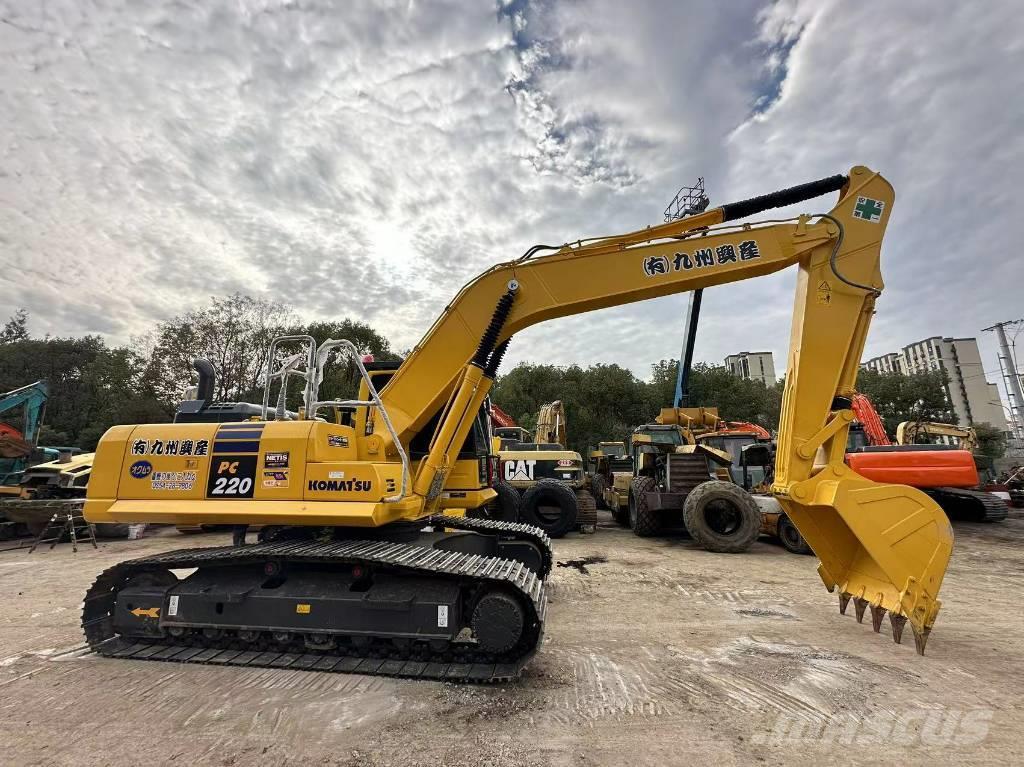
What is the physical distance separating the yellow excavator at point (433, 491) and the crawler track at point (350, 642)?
19mm

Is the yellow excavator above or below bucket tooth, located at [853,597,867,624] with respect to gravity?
above

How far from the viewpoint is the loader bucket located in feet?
13.2

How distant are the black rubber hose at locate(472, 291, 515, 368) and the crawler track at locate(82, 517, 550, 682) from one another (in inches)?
76.2

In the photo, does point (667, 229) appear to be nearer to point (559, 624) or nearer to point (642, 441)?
point (559, 624)

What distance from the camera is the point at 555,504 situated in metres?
10.9

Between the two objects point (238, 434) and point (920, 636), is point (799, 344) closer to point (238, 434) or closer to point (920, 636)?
point (920, 636)

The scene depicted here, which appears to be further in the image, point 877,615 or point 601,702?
point 877,615

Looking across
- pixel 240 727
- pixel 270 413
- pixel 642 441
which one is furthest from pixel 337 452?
pixel 642 441

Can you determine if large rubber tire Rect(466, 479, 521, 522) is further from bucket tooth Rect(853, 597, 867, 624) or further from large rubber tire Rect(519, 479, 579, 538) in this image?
bucket tooth Rect(853, 597, 867, 624)

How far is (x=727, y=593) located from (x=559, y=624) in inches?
101

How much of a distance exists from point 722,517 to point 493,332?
6896 millimetres

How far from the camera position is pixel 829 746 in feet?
9.46

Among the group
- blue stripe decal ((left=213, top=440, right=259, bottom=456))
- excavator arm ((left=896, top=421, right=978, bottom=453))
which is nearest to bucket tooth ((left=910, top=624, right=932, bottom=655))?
blue stripe decal ((left=213, top=440, right=259, bottom=456))

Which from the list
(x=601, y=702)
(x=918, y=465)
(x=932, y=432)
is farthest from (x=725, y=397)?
(x=601, y=702)
